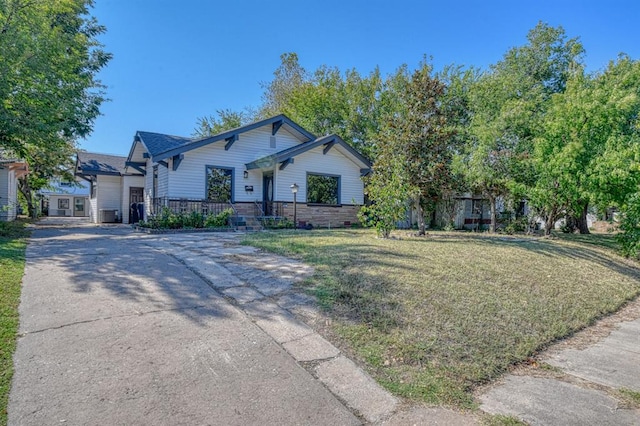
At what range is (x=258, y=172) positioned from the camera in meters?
15.2

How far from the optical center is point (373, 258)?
6.16 meters

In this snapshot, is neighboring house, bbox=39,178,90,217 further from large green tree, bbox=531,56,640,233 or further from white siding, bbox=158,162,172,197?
large green tree, bbox=531,56,640,233

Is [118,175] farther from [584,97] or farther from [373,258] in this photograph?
[584,97]

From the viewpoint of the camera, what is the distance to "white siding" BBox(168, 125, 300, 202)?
44.2 ft

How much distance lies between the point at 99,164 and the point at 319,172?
14.3m

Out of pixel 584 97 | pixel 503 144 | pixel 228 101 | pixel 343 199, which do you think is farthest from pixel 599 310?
pixel 228 101

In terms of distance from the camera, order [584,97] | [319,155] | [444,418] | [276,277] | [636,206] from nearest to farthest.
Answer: [444,418]
[276,277]
[636,206]
[584,97]
[319,155]

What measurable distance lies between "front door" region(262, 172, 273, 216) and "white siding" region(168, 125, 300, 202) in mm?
352

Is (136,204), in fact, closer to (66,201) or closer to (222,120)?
(222,120)

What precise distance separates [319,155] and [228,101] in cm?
1511

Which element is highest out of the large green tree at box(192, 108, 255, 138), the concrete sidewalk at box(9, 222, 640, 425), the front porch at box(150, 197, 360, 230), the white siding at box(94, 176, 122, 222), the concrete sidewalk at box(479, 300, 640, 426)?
the large green tree at box(192, 108, 255, 138)

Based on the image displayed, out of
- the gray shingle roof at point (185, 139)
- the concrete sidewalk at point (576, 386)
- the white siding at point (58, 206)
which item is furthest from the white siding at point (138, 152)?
the white siding at point (58, 206)

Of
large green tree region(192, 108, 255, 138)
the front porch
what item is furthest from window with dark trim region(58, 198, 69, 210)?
the front porch

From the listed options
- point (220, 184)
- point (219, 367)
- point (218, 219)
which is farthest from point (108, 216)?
point (219, 367)
